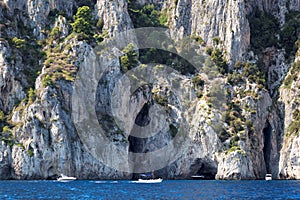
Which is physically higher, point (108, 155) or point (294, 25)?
point (294, 25)

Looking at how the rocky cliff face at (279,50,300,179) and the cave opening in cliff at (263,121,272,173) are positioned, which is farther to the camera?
the cave opening in cliff at (263,121,272,173)

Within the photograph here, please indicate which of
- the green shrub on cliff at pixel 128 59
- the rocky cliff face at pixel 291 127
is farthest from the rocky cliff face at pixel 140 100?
the green shrub on cliff at pixel 128 59

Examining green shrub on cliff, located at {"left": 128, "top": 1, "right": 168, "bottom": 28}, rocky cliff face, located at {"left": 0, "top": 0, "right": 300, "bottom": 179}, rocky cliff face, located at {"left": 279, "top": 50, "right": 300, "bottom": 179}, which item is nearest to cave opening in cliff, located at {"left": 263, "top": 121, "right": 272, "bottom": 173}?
rocky cliff face, located at {"left": 0, "top": 0, "right": 300, "bottom": 179}

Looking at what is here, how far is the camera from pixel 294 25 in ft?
527

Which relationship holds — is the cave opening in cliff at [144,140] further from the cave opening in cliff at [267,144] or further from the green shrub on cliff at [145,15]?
the green shrub on cliff at [145,15]

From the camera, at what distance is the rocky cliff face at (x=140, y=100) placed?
434 feet

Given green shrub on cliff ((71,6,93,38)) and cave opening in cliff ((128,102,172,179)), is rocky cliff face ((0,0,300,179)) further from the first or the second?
green shrub on cliff ((71,6,93,38))

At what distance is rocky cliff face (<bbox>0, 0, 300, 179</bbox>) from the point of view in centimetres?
13238

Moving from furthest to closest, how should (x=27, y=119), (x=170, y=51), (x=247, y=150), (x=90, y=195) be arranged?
(x=170, y=51) → (x=247, y=150) → (x=27, y=119) → (x=90, y=195)

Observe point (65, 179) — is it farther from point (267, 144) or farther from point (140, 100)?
point (267, 144)

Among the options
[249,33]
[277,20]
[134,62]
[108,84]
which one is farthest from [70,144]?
[277,20]

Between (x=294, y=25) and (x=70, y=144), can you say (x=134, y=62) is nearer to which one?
(x=70, y=144)

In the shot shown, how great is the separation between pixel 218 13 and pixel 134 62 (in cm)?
2535

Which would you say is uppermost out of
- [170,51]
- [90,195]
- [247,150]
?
[170,51]
